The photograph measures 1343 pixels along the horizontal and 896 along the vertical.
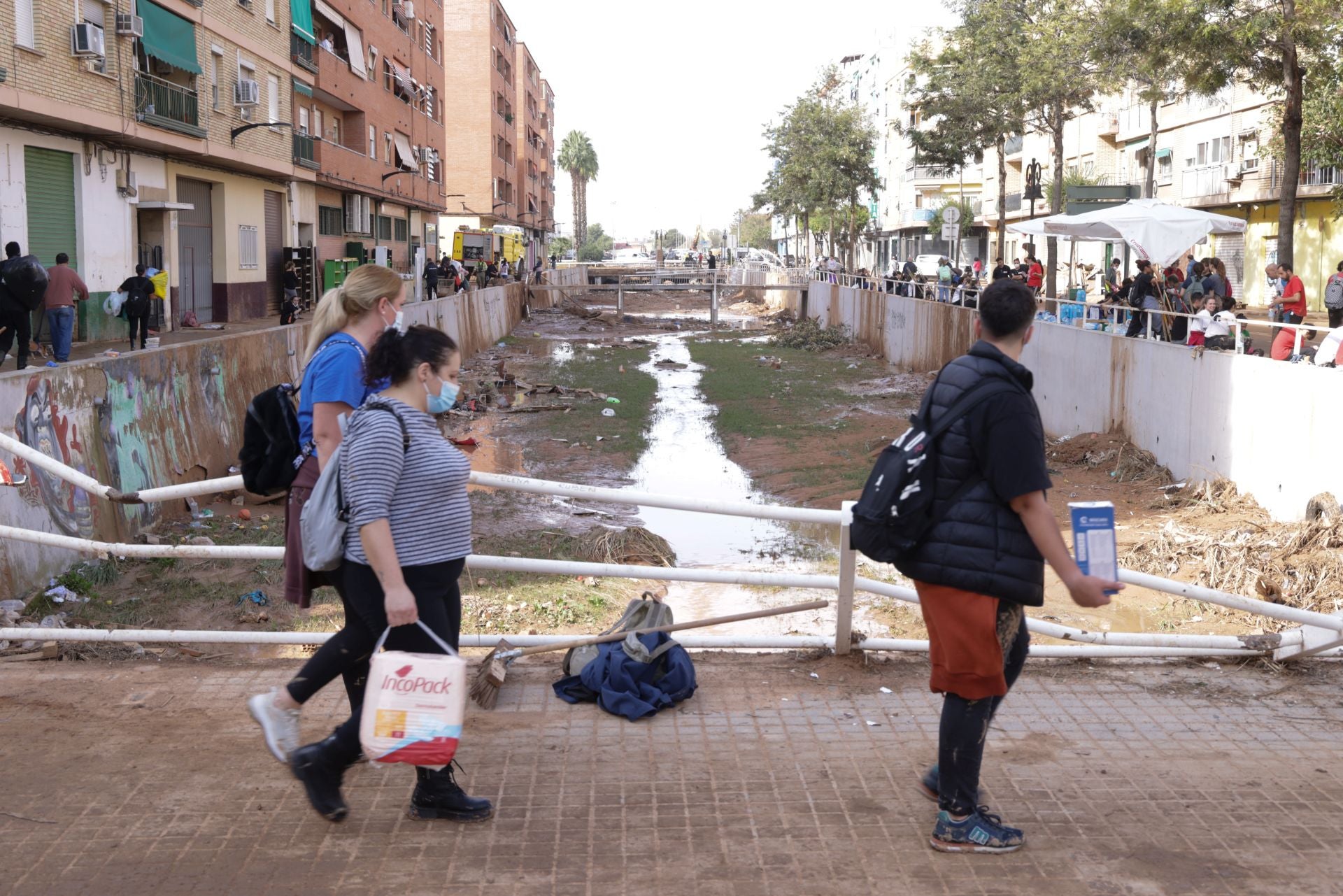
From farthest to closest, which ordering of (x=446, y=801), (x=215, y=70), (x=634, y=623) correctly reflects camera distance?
(x=215, y=70)
(x=634, y=623)
(x=446, y=801)

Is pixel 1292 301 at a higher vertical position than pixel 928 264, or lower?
lower

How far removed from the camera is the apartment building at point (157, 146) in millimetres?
20516

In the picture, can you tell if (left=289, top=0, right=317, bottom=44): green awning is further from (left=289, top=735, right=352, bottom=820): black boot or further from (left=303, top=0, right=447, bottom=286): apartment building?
(left=289, top=735, right=352, bottom=820): black boot

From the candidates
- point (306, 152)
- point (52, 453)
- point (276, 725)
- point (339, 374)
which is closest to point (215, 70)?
point (306, 152)

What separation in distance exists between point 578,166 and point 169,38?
113901 mm

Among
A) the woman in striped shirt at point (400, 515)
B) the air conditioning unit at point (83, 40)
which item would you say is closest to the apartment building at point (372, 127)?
the air conditioning unit at point (83, 40)

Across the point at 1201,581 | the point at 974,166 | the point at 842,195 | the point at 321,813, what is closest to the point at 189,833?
the point at 321,813

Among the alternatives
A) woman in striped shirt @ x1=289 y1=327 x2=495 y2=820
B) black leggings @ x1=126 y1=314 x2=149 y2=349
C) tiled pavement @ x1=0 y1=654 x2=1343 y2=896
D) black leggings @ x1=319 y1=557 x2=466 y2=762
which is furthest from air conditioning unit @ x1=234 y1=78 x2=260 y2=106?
black leggings @ x1=319 y1=557 x2=466 y2=762

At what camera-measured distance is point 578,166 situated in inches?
5389

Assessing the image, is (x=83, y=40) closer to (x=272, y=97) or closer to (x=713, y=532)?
(x=272, y=97)

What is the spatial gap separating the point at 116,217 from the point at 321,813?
23.2 metres

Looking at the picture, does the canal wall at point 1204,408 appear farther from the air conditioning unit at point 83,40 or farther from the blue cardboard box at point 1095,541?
the air conditioning unit at point 83,40

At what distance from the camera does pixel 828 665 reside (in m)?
5.61

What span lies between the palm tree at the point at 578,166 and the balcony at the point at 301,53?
97772 mm
